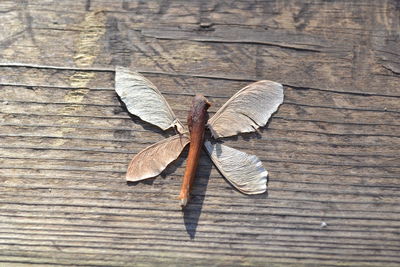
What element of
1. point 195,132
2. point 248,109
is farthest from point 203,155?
point 248,109

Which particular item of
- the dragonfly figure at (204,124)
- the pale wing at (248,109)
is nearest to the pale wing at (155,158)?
the dragonfly figure at (204,124)

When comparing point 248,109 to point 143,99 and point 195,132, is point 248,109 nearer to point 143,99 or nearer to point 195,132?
point 195,132

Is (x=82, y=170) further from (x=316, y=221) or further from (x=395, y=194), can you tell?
(x=395, y=194)

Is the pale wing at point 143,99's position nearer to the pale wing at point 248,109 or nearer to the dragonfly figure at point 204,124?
the dragonfly figure at point 204,124

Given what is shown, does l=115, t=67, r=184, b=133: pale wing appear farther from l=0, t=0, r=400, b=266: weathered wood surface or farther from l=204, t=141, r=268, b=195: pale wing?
l=204, t=141, r=268, b=195: pale wing

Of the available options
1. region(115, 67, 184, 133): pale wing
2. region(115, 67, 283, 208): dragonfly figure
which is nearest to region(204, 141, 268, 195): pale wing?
region(115, 67, 283, 208): dragonfly figure

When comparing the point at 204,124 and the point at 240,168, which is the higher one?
the point at 204,124

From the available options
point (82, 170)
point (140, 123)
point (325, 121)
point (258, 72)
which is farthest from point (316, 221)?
point (82, 170)
